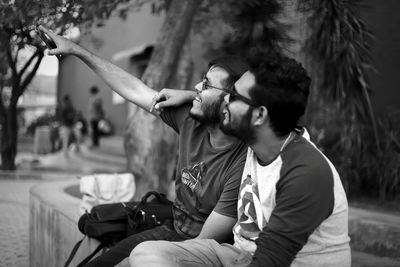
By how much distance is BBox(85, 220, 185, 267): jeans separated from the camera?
9.82ft

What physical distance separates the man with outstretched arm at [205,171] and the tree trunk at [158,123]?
8.21 ft

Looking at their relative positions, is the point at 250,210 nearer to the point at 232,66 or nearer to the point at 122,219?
the point at 232,66

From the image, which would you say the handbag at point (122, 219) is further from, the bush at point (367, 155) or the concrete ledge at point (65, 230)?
the bush at point (367, 155)

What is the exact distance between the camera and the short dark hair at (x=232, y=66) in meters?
3.00

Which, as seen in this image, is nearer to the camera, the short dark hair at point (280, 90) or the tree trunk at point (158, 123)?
the short dark hair at point (280, 90)

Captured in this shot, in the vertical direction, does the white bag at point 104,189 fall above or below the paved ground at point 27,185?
above

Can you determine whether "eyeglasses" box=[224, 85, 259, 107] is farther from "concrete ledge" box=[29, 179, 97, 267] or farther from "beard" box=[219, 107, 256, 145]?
"concrete ledge" box=[29, 179, 97, 267]

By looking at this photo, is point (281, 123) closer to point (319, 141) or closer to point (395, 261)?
point (395, 261)

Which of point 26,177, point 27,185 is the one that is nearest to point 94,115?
point 26,177

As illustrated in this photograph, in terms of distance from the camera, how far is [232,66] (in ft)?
9.93

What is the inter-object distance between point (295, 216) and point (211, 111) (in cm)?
97

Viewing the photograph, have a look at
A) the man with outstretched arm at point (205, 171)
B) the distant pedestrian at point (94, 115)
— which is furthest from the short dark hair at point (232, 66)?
the distant pedestrian at point (94, 115)

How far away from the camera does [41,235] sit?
4.75 m

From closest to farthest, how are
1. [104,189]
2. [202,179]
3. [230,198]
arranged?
[230,198], [202,179], [104,189]
